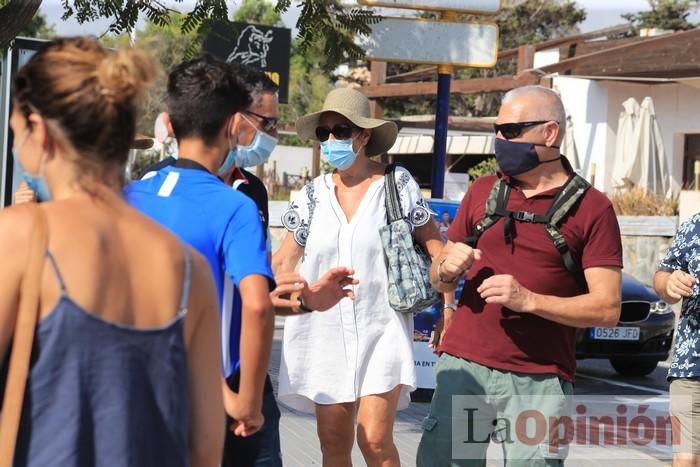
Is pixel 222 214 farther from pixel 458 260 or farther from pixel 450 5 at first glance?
pixel 450 5

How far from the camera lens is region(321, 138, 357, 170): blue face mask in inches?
222

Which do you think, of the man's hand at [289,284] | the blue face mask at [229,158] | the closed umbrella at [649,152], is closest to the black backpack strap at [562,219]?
the man's hand at [289,284]

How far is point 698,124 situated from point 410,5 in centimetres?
1783

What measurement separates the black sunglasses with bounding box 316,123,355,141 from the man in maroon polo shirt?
3.85 feet

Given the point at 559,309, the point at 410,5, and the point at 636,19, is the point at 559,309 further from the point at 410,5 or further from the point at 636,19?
the point at 636,19

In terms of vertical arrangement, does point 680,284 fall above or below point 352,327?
above

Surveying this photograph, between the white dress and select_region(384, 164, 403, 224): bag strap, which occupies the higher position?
select_region(384, 164, 403, 224): bag strap

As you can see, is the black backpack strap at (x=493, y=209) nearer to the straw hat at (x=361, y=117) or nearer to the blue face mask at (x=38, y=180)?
the straw hat at (x=361, y=117)

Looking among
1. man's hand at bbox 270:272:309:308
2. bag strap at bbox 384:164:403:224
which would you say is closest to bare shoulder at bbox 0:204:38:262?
man's hand at bbox 270:272:309:308

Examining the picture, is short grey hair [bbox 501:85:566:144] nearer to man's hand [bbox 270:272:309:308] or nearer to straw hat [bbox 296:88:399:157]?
straw hat [bbox 296:88:399:157]

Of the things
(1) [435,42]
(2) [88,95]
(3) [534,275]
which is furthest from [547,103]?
(1) [435,42]

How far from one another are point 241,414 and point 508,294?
1.23 m

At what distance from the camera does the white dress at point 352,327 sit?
5395 millimetres

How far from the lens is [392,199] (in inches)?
216
